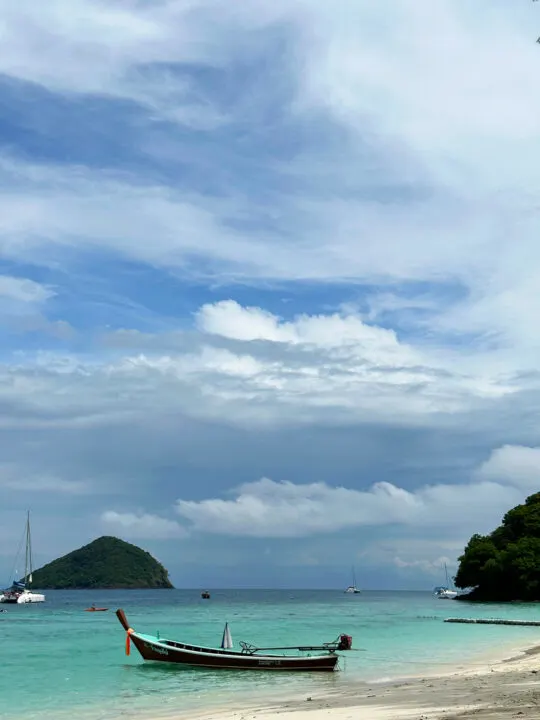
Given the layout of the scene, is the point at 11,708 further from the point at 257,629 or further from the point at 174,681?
the point at 257,629

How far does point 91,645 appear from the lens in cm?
5956

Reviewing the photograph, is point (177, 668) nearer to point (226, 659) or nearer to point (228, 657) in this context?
point (226, 659)

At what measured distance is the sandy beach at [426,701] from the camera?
66.1 feet

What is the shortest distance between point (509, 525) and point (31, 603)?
9931cm

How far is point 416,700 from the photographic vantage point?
24047mm

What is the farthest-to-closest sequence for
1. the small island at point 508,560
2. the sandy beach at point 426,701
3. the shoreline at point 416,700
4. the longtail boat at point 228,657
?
the small island at point 508,560, the longtail boat at point 228,657, the shoreline at point 416,700, the sandy beach at point 426,701

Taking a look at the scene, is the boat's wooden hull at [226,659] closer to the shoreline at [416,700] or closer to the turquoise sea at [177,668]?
the turquoise sea at [177,668]

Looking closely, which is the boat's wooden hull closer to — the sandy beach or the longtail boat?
the longtail boat

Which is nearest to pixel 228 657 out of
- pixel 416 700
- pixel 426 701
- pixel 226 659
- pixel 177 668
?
pixel 226 659

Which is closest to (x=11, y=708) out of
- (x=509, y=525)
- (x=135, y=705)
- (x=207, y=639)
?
(x=135, y=705)

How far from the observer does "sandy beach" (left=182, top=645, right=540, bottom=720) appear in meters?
A: 20.2

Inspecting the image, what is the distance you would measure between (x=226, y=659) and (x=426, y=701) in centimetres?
1488

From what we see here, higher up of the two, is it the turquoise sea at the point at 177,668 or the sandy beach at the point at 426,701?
the sandy beach at the point at 426,701

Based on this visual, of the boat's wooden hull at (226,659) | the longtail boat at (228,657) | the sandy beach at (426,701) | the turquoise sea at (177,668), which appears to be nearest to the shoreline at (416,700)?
the sandy beach at (426,701)
